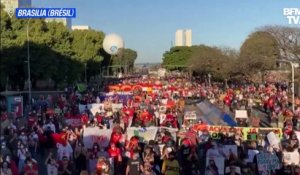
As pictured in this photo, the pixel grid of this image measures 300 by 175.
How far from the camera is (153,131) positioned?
2016 centimetres

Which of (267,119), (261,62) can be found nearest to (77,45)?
(261,62)

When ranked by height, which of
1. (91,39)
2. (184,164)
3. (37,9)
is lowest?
(184,164)

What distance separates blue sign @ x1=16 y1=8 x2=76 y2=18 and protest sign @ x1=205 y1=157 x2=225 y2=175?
473cm

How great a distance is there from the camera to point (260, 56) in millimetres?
76312

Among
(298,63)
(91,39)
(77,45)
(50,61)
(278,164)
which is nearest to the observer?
(278,164)

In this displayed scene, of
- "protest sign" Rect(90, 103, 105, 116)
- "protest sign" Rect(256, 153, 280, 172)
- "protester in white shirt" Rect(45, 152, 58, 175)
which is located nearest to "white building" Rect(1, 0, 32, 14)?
"protester in white shirt" Rect(45, 152, 58, 175)

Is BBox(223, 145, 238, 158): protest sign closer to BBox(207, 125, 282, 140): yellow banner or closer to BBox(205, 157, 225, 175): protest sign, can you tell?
BBox(205, 157, 225, 175): protest sign

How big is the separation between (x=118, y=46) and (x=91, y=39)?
7056 millimetres

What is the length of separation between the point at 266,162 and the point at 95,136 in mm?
6519

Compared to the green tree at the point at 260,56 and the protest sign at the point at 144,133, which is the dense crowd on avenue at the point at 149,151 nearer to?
the protest sign at the point at 144,133

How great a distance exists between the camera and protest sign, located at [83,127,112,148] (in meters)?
19.2

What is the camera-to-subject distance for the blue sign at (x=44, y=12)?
12375mm

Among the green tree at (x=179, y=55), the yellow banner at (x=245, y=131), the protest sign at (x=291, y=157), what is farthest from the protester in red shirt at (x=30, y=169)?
the green tree at (x=179, y=55)

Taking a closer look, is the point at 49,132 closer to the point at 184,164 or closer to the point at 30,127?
the point at 30,127
